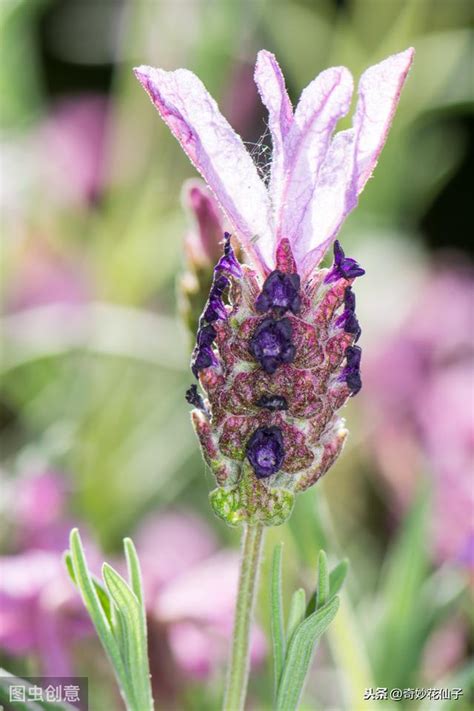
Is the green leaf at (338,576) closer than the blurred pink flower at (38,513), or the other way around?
the green leaf at (338,576)

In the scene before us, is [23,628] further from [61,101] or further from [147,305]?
[61,101]

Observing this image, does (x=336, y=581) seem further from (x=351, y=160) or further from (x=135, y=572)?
(x=351, y=160)

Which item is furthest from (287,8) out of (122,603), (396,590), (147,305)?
(122,603)

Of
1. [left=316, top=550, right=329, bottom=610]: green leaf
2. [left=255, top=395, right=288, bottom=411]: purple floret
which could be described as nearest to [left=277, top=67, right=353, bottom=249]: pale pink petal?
[left=255, top=395, right=288, bottom=411]: purple floret

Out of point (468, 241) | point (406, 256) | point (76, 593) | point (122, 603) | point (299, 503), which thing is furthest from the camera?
point (468, 241)

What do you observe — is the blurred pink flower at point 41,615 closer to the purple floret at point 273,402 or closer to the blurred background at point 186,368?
the blurred background at point 186,368

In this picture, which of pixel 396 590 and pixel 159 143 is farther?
pixel 159 143

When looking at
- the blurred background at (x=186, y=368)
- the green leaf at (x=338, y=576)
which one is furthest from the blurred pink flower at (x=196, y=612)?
the green leaf at (x=338, y=576)
